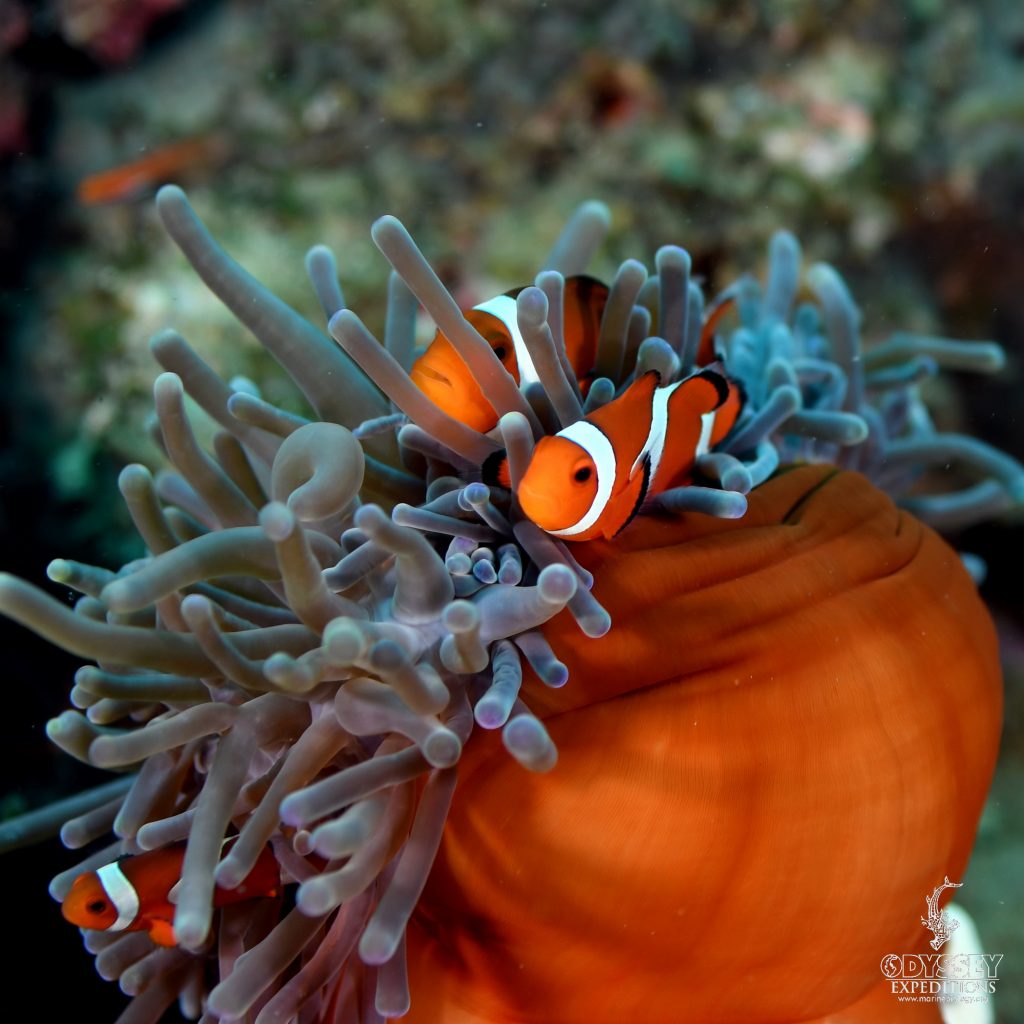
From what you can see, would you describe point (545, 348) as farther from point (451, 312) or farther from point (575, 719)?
point (575, 719)

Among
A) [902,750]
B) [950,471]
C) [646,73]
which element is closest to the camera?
[902,750]

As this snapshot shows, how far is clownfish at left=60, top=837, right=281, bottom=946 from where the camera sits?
3.17 ft

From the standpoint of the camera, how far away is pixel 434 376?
3.48ft

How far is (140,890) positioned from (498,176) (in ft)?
6.54

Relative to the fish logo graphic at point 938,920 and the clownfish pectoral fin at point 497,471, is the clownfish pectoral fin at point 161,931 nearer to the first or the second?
the clownfish pectoral fin at point 497,471

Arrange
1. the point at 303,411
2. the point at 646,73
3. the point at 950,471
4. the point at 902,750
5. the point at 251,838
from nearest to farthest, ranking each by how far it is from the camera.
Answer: the point at 251,838
the point at 902,750
the point at 303,411
the point at 646,73
the point at 950,471

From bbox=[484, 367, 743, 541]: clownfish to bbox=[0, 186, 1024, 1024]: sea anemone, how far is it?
4 cm

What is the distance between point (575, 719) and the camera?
930mm

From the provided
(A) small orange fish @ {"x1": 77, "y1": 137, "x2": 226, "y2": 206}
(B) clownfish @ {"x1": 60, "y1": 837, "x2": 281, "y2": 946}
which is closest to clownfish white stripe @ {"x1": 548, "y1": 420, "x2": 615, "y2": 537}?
(B) clownfish @ {"x1": 60, "y1": 837, "x2": 281, "y2": 946}

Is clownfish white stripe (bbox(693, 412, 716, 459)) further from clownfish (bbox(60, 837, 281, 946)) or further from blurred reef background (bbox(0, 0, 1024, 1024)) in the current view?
blurred reef background (bbox(0, 0, 1024, 1024))

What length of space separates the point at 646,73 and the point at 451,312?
6.04 feet

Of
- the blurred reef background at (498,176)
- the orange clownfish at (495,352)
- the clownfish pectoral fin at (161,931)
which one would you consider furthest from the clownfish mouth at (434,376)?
the blurred reef background at (498,176)

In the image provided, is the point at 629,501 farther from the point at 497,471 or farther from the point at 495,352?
the point at 495,352

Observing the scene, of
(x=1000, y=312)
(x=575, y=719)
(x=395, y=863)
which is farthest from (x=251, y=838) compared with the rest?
(x=1000, y=312)
